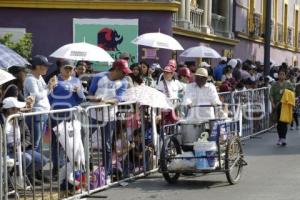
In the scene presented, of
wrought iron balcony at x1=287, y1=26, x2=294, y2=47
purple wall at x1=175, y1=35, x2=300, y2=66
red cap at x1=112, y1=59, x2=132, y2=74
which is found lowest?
red cap at x1=112, y1=59, x2=132, y2=74

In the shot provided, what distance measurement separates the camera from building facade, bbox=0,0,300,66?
22.5 meters

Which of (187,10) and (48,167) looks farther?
(187,10)

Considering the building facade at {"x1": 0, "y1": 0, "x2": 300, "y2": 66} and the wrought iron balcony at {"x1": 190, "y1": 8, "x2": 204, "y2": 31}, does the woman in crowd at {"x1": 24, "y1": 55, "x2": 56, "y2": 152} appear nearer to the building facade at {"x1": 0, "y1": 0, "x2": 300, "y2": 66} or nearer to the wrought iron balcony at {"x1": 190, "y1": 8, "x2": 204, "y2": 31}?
the building facade at {"x1": 0, "y1": 0, "x2": 300, "y2": 66}

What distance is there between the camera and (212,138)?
11375mm

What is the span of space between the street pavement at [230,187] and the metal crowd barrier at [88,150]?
249 mm

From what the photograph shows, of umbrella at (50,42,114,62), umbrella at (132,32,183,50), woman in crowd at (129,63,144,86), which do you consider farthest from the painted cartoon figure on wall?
woman in crowd at (129,63,144,86)

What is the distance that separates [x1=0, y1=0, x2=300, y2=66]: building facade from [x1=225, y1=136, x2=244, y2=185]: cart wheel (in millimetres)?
10895

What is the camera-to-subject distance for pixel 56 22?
74.7 feet

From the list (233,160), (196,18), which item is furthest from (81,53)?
(196,18)

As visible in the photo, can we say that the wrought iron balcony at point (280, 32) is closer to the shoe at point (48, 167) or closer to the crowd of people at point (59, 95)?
the crowd of people at point (59, 95)

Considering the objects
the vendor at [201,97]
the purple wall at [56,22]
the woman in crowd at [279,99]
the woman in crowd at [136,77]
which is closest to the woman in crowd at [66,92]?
the woman in crowd at [136,77]

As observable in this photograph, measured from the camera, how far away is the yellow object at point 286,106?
16750 millimetres

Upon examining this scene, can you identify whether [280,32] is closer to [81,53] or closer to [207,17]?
[207,17]

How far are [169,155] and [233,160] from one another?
925 millimetres
